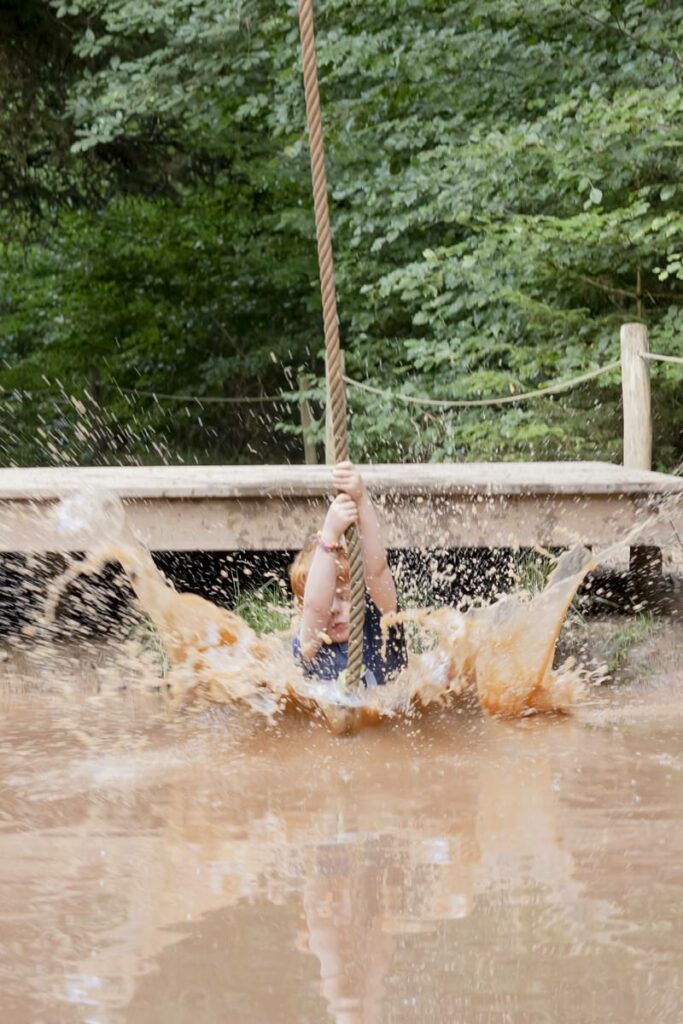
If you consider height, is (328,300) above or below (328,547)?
above

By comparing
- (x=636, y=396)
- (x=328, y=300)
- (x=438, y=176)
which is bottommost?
(x=328, y=300)

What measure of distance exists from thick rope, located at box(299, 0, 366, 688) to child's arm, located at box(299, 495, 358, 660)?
0.20 meters

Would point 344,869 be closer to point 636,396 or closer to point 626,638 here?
point 626,638

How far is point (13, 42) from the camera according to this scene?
1193 cm

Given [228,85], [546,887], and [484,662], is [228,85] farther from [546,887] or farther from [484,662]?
[546,887]

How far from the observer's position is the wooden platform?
5.18 meters

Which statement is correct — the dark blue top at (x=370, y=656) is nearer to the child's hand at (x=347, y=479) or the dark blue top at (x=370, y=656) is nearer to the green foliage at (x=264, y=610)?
the child's hand at (x=347, y=479)

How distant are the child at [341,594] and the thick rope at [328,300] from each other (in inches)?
4.0

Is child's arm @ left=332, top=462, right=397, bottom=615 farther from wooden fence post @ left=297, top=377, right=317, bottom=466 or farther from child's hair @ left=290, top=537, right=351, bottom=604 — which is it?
wooden fence post @ left=297, top=377, right=317, bottom=466

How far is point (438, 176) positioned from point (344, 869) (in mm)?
6768

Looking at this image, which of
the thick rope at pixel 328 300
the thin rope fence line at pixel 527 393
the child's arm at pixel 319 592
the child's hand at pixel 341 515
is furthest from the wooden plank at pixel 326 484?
the thin rope fence line at pixel 527 393

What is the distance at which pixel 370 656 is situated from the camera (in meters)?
4.50

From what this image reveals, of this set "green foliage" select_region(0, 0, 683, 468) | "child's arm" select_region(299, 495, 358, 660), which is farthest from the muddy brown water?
"green foliage" select_region(0, 0, 683, 468)

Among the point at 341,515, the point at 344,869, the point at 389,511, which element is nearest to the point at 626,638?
the point at 389,511
